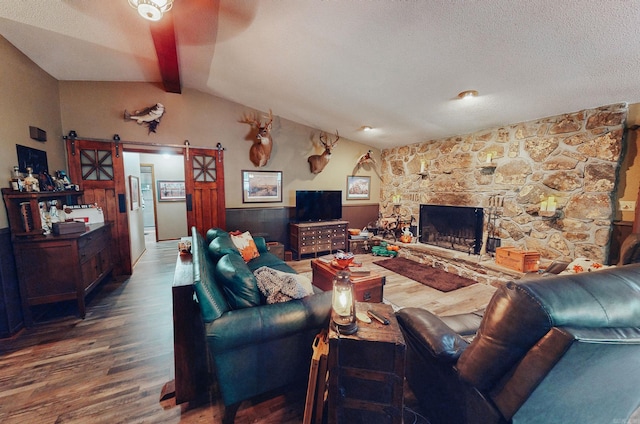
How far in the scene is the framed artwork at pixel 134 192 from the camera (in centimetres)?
451

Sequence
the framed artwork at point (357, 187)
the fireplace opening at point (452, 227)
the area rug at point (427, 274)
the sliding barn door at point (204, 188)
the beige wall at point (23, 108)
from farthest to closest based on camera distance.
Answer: the framed artwork at point (357, 187) → the sliding barn door at point (204, 188) → the fireplace opening at point (452, 227) → the area rug at point (427, 274) → the beige wall at point (23, 108)

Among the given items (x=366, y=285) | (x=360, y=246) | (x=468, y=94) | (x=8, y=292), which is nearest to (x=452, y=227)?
(x=360, y=246)

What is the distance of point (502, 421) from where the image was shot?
0.94 m

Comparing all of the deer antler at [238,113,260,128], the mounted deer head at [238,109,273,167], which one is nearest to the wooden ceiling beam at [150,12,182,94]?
the deer antler at [238,113,260,128]

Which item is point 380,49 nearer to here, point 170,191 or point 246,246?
point 246,246

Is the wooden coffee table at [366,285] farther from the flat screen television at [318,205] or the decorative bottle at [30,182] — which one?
the decorative bottle at [30,182]

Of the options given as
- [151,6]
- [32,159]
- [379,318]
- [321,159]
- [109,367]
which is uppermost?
[151,6]

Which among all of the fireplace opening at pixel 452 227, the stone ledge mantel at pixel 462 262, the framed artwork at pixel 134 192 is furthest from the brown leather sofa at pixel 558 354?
the framed artwork at pixel 134 192

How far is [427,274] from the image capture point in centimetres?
406

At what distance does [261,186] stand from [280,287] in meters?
3.50

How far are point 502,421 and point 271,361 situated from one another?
120cm

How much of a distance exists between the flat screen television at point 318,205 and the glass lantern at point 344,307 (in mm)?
3729

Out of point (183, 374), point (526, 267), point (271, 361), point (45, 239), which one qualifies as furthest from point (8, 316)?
point (526, 267)

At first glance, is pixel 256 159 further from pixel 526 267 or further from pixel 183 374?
pixel 526 267
